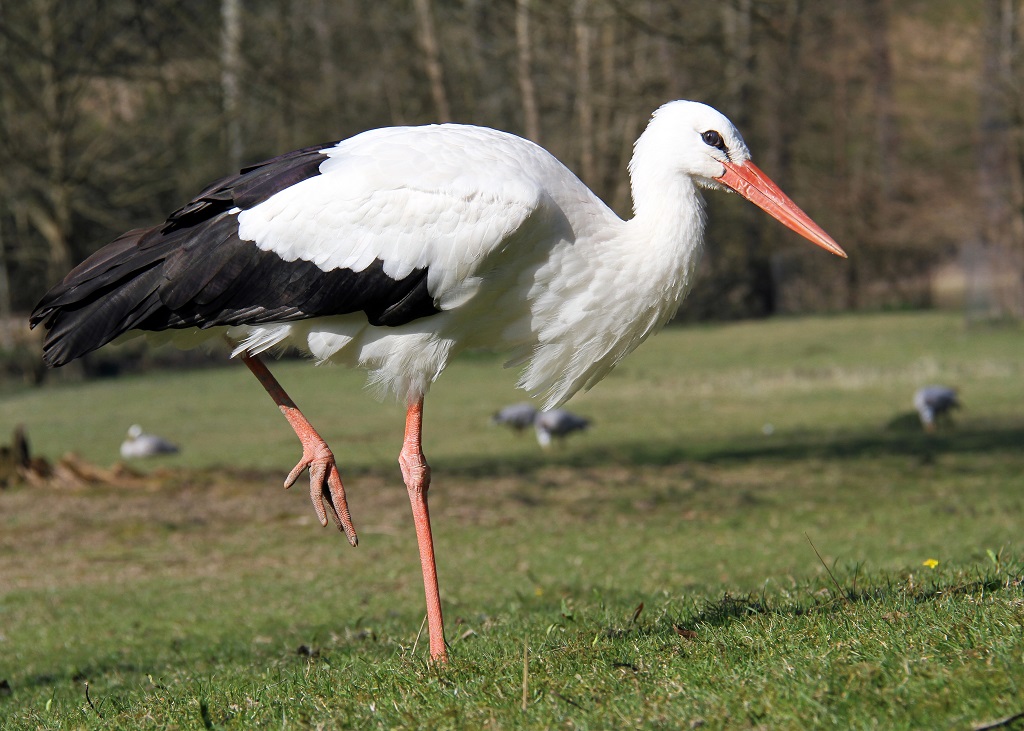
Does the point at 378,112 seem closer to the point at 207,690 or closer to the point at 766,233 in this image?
the point at 766,233

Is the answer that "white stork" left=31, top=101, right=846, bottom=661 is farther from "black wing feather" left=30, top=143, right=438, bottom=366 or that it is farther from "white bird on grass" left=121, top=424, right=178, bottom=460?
"white bird on grass" left=121, top=424, right=178, bottom=460

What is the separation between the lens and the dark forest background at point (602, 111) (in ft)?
62.4

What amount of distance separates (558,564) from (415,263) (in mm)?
3705

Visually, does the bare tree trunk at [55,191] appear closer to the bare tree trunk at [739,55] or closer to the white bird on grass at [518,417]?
the white bird on grass at [518,417]

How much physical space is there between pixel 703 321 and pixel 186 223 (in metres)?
28.4

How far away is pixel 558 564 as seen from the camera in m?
7.97

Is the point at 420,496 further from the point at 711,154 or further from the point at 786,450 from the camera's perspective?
the point at 786,450

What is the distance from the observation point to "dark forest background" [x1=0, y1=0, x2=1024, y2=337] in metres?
19.0

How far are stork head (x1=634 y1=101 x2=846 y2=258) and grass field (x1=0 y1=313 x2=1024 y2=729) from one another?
156 centimetres

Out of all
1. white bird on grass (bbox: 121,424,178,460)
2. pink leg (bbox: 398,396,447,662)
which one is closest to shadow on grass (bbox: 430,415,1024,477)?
white bird on grass (bbox: 121,424,178,460)

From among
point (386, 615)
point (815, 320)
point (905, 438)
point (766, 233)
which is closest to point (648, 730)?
point (386, 615)

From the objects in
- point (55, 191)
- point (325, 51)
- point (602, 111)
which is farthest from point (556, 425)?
point (325, 51)

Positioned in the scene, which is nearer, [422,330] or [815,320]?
[422,330]

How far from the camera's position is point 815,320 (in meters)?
29.8
